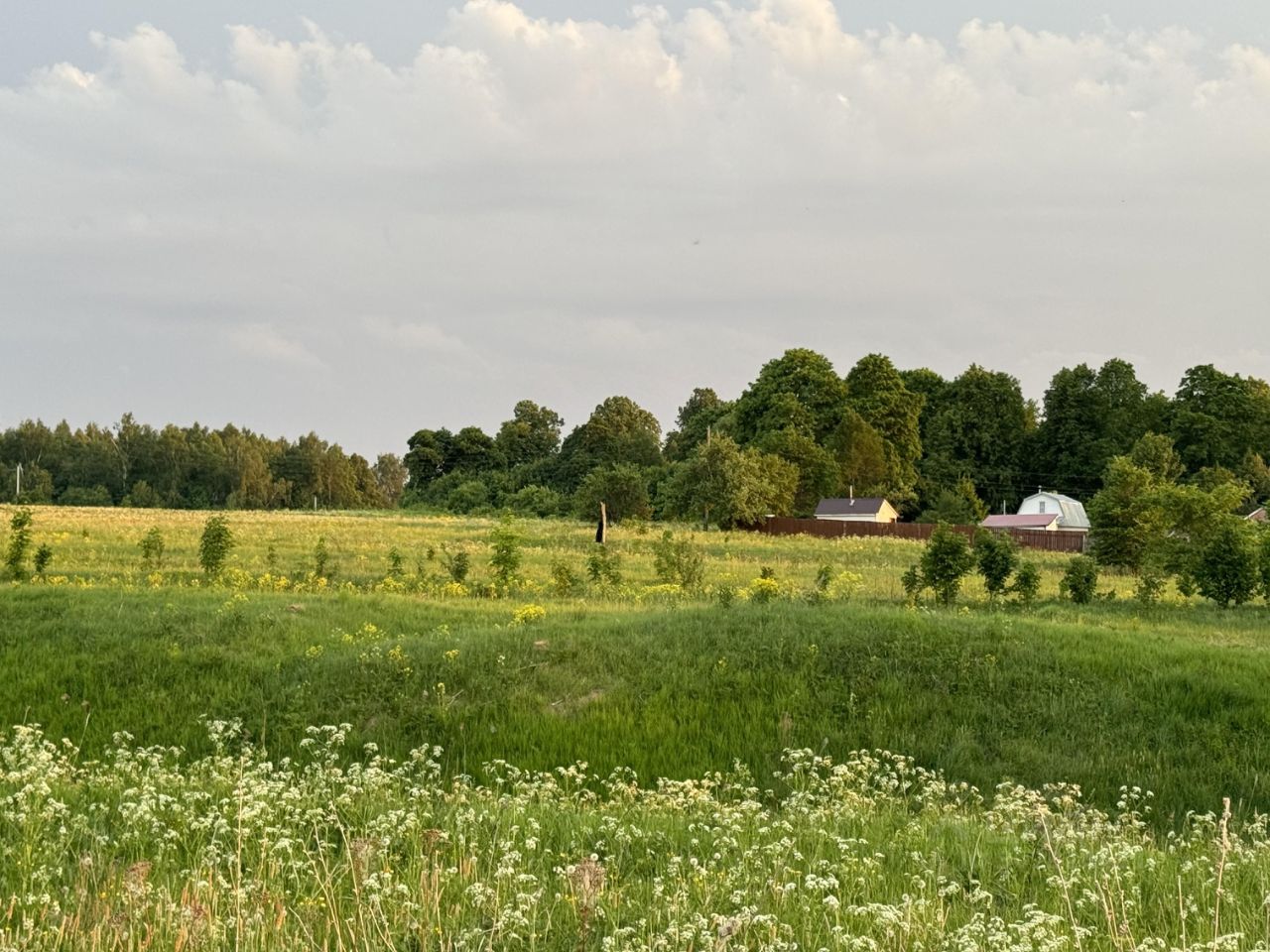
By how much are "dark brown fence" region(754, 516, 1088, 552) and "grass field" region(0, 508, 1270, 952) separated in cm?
3486

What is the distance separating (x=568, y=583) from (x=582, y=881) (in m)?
19.9

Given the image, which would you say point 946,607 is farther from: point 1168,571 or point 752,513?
point 752,513

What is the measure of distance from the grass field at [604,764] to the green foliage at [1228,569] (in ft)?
4.01

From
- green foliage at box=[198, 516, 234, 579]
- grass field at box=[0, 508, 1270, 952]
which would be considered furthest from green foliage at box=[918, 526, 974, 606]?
green foliage at box=[198, 516, 234, 579]

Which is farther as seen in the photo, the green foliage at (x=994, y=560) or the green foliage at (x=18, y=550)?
the green foliage at (x=994, y=560)

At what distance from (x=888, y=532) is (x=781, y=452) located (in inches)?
603

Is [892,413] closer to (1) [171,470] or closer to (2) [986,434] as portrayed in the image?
(2) [986,434]

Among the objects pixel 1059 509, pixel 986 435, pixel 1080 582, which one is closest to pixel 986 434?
pixel 986 435

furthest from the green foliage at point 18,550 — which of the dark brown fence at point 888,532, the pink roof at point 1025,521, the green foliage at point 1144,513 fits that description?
the pink roof at point 1025,521

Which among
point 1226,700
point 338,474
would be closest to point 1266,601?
point 1226,700

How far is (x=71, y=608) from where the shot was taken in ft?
56.3

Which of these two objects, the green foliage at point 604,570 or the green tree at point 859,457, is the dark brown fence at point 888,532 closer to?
the green tree at point 859,457

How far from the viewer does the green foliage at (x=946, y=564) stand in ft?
74.3

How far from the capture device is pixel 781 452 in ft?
252
